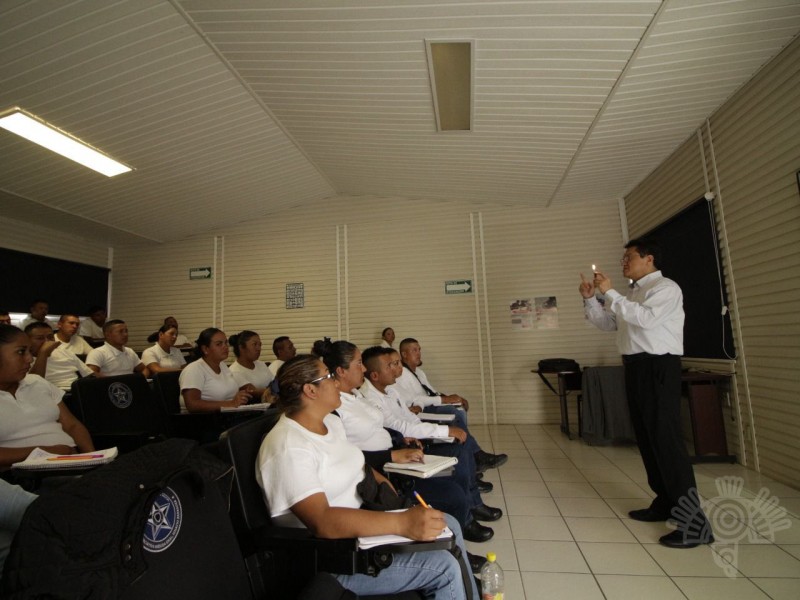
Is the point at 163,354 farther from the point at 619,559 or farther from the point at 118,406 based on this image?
the point at 619,559

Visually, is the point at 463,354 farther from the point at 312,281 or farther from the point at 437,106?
the point at 437,106

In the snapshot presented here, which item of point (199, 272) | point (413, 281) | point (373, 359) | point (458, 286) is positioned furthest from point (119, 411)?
point (199, 272)

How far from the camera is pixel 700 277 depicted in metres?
4.27

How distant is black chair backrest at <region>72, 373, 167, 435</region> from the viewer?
272cm

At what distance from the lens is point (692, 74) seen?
3418 millimetres

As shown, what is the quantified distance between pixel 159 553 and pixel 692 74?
4482 mm

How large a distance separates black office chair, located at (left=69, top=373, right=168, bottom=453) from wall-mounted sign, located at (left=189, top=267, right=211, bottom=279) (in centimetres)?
482

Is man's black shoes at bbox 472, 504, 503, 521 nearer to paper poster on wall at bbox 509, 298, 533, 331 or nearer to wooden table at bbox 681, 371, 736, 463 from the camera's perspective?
wooden table at bbox 681, 371, 736, 463

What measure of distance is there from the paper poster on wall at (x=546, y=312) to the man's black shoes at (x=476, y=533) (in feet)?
13.6

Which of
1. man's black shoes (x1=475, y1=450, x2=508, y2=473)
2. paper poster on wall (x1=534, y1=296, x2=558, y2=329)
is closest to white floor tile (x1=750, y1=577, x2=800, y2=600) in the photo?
man's black shoes (x1=475, y1=450, x2=508, y2=473)

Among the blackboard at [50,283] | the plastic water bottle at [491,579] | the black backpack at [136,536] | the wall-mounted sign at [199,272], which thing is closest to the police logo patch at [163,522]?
the black backpack at [136,536]

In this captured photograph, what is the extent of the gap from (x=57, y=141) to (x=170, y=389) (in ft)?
9.41

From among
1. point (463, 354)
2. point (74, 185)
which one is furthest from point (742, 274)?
point (74, 185)

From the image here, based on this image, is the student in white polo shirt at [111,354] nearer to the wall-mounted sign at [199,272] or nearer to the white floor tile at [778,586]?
the wall-mounted sign at [199,272]
